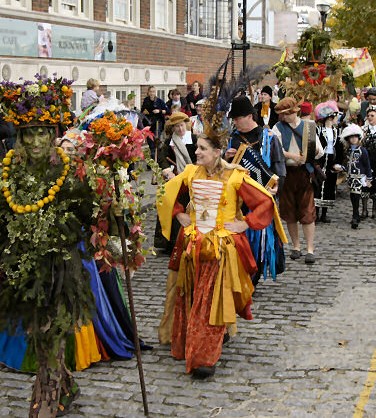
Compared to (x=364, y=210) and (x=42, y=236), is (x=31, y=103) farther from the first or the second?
(x=364, y=210)

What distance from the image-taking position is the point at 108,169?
15.5ft

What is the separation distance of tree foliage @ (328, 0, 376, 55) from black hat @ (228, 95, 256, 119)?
3086 centimetres

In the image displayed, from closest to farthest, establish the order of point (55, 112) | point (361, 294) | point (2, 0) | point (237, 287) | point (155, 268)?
1. point (55, 112)
2. point (237, 287)
3. point (361, 294)
4. point (155, 268)
5. point (2, 0)

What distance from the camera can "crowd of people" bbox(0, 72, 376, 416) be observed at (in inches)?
181

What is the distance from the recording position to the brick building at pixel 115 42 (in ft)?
47.8

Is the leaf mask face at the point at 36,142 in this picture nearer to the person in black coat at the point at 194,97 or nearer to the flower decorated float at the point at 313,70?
the flower decorated float at the point at 313,70

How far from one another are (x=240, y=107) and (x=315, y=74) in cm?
761

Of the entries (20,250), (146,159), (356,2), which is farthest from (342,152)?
(356,2)

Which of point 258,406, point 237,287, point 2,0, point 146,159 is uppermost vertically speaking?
point 2,0

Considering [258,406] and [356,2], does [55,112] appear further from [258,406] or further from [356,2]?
[356,2]

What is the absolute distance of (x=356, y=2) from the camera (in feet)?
123

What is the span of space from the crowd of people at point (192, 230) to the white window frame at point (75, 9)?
728cm

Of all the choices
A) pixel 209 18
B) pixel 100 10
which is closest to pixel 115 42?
pixel 100 10

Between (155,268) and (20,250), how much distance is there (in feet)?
15.9
